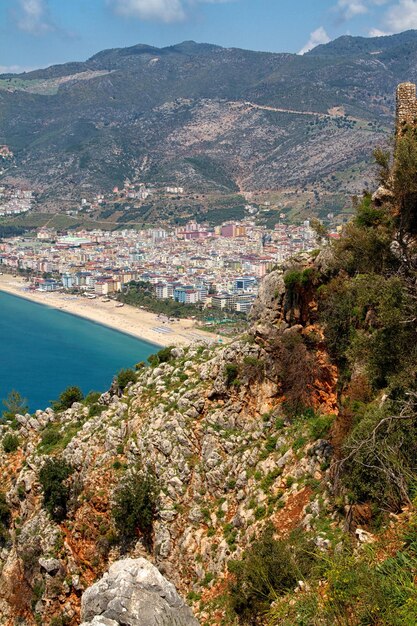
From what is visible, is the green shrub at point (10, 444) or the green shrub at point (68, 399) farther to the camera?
the green shrub at point (68, 399)

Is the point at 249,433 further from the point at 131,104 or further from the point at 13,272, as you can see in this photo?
the point at 131,104

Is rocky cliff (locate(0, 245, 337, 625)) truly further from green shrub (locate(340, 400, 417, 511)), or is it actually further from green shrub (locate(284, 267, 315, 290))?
green shrub (locate(340, 400, 417, 511))

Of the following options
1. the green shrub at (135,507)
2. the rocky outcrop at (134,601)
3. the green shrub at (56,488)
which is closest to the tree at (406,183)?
the rocky outcrop at (134,601)

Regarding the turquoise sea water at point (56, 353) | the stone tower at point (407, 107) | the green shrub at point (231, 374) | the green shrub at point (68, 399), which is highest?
the stone tower at point (407, 107)

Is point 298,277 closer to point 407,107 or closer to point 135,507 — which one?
point 407,107

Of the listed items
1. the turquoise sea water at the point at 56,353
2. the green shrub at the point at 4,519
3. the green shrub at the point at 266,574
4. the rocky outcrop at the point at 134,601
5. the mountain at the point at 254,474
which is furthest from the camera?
the turquoise sea water at the point at 56,353

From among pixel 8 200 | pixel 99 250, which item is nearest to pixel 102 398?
pixel 99 250

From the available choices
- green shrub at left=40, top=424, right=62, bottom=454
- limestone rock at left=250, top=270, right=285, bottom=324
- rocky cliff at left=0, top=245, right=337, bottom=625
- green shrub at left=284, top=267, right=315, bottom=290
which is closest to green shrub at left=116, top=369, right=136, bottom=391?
rocky cliff at left=0, top=245, right=337, bottom=625

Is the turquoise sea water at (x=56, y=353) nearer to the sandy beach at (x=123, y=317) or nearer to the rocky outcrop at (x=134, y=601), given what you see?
the sandy beach at (x=123, y=317)
